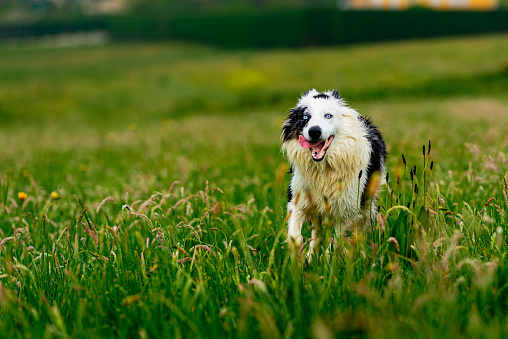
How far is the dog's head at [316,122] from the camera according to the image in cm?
280

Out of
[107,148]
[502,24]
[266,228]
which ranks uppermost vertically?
[502,24]

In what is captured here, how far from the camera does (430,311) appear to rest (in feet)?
6.23

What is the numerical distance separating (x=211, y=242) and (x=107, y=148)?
23.6ft

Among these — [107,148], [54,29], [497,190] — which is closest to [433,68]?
[107,148]

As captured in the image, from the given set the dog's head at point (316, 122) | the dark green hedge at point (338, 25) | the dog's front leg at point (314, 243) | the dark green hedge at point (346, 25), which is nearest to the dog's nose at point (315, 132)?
the dog's head at point (316, 122)

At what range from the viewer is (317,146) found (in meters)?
2.90

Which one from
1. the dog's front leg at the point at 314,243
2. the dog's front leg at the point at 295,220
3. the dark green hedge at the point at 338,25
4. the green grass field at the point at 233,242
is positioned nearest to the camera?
the green grass field at the point at 233,242

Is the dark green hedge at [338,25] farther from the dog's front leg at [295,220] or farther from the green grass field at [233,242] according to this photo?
the dog's front leg at [295,220]

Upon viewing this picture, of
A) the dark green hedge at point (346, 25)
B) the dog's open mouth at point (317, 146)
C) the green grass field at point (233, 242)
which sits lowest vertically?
the green grass field at point (233, 242)

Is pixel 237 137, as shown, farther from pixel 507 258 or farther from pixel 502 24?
pixel 502 24

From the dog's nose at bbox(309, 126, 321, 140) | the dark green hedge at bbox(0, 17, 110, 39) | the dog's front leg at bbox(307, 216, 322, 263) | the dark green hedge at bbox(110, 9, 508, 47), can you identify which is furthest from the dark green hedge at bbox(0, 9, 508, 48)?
the dog's nose at bbox(309, 126, 321, 140)

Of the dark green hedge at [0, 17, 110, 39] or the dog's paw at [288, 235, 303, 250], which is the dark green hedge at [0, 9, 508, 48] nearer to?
the dark green hedge at [0, 17, 110, 39]

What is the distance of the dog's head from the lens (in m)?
2.80

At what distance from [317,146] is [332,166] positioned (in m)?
0.27
